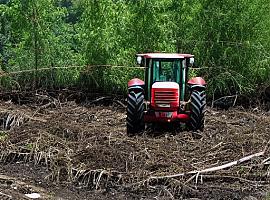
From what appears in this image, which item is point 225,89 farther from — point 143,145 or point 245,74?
point 143,145

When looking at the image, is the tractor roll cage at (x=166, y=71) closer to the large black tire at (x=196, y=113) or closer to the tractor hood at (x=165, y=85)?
the tractor hood at (x=165, y=85)

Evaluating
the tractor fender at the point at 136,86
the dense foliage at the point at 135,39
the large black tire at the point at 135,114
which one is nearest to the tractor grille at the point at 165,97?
the large black tire at the point at 135,114

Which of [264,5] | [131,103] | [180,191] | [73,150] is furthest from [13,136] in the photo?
[264,5]

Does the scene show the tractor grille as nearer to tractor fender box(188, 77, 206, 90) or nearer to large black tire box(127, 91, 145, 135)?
large black tire box(127, 91, 145, 135)

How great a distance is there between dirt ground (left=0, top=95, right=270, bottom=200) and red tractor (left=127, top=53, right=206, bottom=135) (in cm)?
25

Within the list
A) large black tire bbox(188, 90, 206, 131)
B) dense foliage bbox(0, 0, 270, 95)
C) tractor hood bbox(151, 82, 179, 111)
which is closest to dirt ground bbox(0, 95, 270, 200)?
large black tire bbox(188, 90, 206, 131)

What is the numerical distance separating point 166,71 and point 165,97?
1.97 feet

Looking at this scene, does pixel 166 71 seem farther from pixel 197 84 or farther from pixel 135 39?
pixel 135 39

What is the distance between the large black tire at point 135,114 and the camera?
8.41m

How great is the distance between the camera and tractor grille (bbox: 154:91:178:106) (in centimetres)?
843

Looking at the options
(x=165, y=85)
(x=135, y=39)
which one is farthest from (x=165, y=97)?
(x=135, y=39)

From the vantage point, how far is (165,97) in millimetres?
8438

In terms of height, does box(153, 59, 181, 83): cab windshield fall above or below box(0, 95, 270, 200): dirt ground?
above

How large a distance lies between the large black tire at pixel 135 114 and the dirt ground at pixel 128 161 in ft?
0.68
